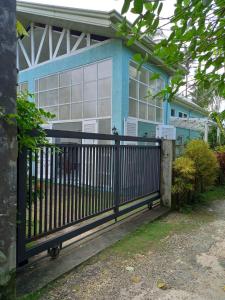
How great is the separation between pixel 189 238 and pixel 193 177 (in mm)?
2191

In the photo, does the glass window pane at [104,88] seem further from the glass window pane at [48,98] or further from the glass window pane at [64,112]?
the glass window pane at [48,98]

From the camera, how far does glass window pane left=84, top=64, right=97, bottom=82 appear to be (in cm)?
1029

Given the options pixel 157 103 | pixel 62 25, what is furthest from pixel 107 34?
pixel 157 103

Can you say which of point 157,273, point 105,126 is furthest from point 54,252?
point 105,126

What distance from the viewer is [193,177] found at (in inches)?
258

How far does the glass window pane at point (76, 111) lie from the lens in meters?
10.8

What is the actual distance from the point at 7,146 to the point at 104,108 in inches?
317

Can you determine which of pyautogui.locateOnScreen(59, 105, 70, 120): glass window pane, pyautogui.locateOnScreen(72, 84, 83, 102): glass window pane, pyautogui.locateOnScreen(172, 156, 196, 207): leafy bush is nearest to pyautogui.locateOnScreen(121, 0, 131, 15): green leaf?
pyautogui.locateOnScreen(172, 156, 196, 207): leafy bush

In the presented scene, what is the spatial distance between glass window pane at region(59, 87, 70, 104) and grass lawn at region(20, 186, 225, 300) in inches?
275

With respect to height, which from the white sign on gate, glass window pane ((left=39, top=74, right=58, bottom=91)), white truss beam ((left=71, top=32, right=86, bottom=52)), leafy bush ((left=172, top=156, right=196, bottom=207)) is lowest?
leafy bush ((left=172, top=156, right=196, bottom=207))

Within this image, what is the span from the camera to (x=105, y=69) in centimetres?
998

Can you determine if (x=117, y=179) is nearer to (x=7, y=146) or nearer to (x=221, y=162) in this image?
(x=7, y=146)

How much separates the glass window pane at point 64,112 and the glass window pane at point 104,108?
5.67 ft

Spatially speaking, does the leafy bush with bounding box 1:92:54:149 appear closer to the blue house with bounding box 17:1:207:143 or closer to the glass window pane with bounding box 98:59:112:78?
the blue house with bounding box 17:1:207:143
